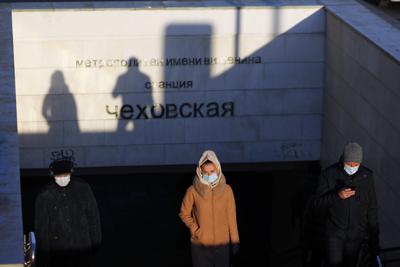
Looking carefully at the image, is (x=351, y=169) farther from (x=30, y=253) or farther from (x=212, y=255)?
(x=30, y=253)

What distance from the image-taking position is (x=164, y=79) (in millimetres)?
13812

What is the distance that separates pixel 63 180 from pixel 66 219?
1.11ft

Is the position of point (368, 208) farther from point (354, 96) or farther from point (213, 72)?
point (213, 72)

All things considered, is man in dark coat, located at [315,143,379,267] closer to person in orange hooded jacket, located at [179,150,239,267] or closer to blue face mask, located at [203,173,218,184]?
person in orange hooded jacket, located at [179,150,239,267]

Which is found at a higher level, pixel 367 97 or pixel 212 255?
pixel 367 97

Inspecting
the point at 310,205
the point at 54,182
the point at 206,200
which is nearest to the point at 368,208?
the point at 310,205

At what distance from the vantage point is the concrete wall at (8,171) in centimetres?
711

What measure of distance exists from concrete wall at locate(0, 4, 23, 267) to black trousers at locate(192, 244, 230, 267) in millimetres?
1501

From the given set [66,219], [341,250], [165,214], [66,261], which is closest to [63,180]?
[66,219]

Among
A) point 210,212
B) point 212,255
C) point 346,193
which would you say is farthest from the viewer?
point 212,255

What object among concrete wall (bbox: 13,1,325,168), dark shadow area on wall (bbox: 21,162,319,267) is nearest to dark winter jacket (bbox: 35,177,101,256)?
concrete wall (bbox: 13,1,325,168)

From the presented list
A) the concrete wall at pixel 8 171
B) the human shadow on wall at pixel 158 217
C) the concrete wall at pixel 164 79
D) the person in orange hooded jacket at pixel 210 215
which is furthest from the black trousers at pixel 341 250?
the human shadow on wall at pixel 158 217

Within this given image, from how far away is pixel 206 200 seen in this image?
809 cm

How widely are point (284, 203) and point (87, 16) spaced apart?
204 inches
